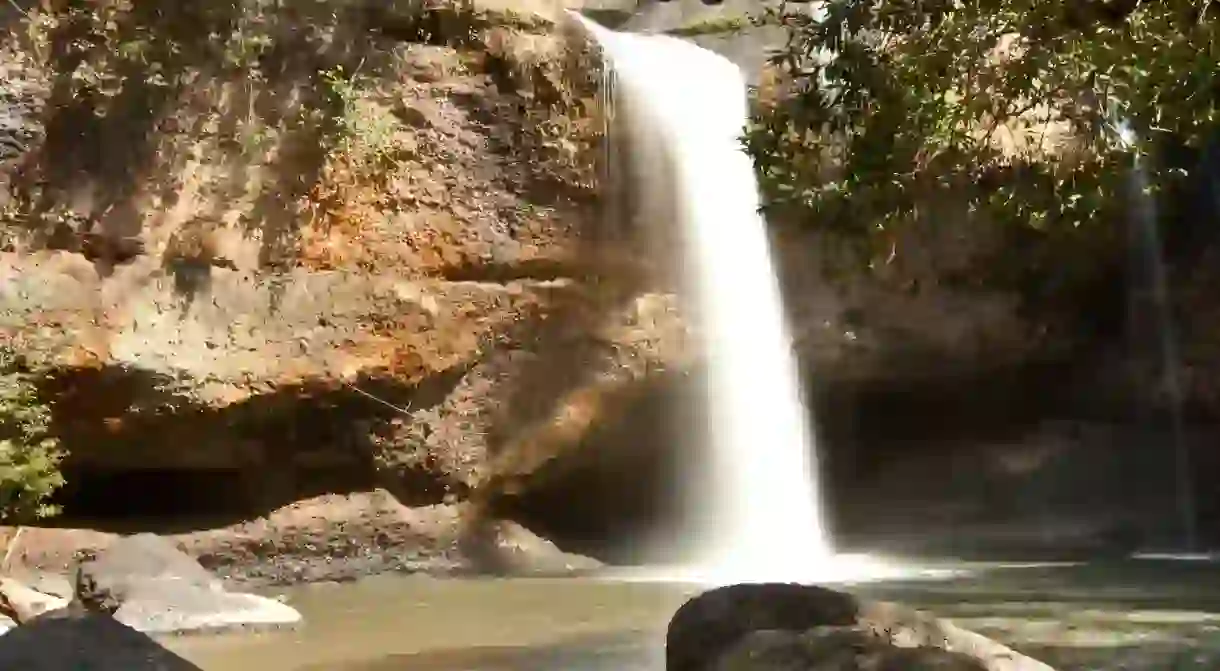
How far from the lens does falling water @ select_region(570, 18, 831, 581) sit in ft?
49.6

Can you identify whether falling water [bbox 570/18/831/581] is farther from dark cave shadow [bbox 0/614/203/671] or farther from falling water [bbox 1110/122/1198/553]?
dark cave shadow [bbox 0/614/203/671]

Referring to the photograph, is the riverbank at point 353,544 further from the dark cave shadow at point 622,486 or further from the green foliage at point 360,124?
the green foliage at point 360,124

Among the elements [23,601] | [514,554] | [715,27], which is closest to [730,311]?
[514,554]

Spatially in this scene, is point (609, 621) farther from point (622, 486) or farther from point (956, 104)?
point (622, 486)

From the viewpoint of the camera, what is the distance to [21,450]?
12594mm

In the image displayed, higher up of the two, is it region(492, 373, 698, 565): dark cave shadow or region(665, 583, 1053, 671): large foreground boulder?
region(492, 373, 698, 565): dark cave shadow

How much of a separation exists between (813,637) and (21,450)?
10016 millimetres

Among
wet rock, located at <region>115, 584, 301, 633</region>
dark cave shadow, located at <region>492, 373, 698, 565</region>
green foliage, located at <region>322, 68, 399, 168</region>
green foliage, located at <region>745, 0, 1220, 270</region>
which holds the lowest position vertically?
wet rock, located at <region>115, 584, 301, 633</region>

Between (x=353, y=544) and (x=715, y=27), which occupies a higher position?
(x=715, y=27)

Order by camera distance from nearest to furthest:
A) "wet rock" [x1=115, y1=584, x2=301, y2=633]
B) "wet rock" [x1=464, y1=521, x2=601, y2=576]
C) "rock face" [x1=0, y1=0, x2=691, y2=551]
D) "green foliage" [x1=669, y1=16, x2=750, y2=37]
A: "wet rock" [x1=115, y1=584, x2=301, y2=633] → "rock face" [x1=0, y1=0, x2=691, y2=551] → "wet rock" [x1=464, y1=521, x2=601, y2=576] → "green foliage" [x1=669, y1=16, x2=750, y2=37]

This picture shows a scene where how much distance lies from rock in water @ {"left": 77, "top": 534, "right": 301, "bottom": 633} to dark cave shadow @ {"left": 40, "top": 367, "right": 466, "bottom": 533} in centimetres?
330

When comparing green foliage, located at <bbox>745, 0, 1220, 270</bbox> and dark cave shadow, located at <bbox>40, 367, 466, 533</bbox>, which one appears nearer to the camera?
green foliage, located at <bbox>745, 0, 1220, 270</bbox>

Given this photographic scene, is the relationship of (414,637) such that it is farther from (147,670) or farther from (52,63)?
(52,63)

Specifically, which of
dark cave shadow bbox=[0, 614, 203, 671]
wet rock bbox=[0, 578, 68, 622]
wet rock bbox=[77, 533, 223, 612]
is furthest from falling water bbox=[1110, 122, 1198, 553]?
dark cave shadow bbox=[0, 614, 203, 671]
